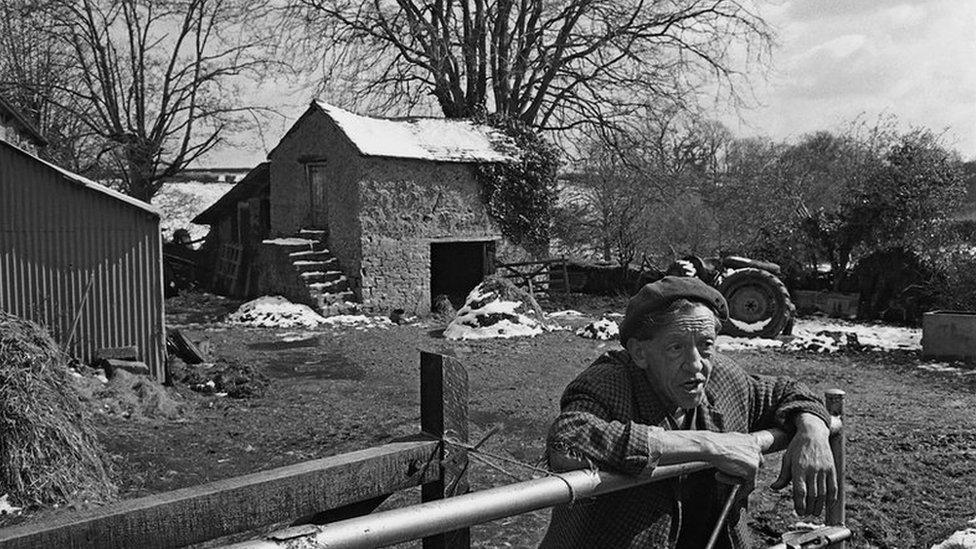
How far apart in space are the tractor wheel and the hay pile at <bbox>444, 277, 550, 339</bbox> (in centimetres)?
385

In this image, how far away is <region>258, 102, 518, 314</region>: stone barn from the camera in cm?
2122

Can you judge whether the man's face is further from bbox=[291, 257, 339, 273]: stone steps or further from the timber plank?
bbox=[291, 257, 339, 273]: stone steps

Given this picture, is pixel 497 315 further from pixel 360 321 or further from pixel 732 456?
pixel 732 456

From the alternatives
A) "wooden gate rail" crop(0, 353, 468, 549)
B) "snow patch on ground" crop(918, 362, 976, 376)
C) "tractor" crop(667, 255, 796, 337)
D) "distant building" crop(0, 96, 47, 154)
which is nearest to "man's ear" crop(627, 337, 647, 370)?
"wooden gate rail" crop(0, 353, 468, 549)

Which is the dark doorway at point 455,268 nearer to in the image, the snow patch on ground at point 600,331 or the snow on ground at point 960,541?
the snow patch on ground at point 600,331

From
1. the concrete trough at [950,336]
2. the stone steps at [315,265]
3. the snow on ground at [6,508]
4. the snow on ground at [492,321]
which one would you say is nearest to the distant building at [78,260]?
the snow on ground at [6,508]

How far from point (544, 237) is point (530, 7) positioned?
29.8 feet

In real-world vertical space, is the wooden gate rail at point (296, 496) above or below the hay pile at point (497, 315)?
above

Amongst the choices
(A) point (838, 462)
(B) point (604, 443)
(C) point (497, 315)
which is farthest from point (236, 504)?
(C) point (497, 315)

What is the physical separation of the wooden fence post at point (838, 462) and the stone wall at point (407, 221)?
18.8m

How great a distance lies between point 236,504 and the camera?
2.07m

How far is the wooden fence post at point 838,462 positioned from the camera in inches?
104

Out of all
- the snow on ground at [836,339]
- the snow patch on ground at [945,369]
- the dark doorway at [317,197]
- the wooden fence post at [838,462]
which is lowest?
the snow patch on ground at [945,369]

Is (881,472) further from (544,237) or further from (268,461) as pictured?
(544,237)
